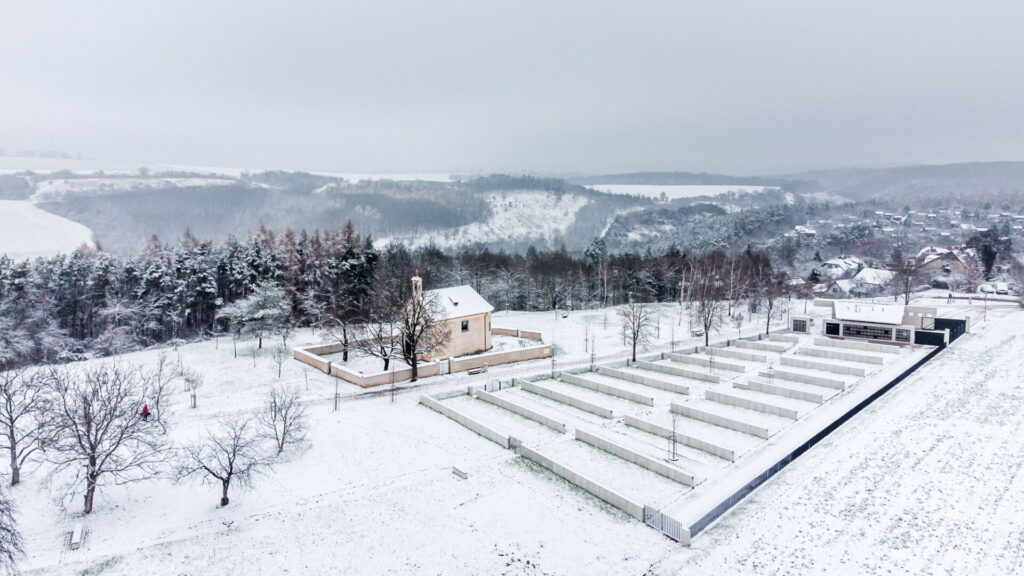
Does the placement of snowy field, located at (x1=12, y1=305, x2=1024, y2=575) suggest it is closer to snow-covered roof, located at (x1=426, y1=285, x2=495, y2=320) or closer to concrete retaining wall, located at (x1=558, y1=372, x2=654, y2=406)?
concrete retaining wall, located at (x1=558, y1=372, x2=654, y2=406)

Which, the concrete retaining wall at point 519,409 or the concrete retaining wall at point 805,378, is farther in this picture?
the concrete retaining wall at point 805,378

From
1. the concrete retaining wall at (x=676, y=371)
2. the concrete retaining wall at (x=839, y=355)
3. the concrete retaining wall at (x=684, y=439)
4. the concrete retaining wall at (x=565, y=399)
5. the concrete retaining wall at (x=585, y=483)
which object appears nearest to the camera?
the concrete retaining wall at (x=585, y=483)

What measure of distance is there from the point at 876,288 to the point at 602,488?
76922 mm

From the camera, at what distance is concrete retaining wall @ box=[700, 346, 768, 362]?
3928 cm

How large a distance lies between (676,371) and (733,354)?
7.94 meters

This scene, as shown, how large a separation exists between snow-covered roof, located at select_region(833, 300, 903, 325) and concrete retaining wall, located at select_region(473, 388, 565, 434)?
33.8 m

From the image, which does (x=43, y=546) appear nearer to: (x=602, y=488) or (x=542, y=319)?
(x=602, y=488)

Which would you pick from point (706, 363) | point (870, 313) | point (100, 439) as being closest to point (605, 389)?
point (706, 363)

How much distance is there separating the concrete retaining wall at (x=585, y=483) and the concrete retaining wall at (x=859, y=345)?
32.3m

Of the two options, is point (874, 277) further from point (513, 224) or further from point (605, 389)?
point (513, 224)

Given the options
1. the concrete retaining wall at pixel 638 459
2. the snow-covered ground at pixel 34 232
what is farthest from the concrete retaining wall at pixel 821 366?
the snow-covered ground at pixel 34 232

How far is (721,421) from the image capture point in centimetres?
2609

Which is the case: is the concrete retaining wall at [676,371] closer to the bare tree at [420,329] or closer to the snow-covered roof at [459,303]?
the snow-covered roof at [459,303]

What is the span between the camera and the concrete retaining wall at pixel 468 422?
23.8 m
